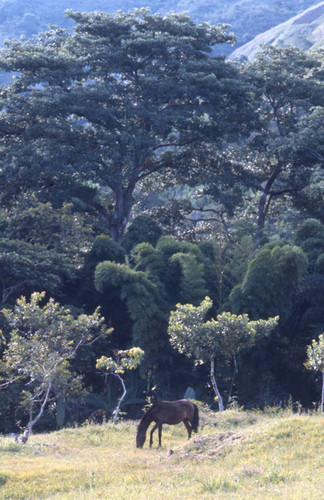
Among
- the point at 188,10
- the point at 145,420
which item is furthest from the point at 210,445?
the point at 188,10

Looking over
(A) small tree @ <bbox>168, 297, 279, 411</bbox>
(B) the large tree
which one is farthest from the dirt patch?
(B) the large tree

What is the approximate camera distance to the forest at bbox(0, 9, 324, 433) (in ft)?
58.3

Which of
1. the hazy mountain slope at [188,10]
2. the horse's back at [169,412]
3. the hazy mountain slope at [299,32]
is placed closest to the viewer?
the horse's back at [169,412]

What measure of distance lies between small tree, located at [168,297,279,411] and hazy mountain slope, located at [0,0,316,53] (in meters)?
126

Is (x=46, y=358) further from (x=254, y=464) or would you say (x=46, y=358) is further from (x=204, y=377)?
(x=204, y=377)

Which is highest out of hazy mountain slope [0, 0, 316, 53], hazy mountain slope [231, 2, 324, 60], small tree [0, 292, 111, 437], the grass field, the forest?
hazy mountain slope [0, 0, 316, 53]

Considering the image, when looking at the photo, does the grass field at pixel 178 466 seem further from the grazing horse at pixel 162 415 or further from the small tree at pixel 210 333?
the small tree at pixel 210 333

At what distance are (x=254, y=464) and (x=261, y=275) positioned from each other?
28.7 feet

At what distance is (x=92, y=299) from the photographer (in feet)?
66.3

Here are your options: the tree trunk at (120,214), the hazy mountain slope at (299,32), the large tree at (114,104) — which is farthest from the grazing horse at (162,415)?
the hazy mountain slope at (299,32)

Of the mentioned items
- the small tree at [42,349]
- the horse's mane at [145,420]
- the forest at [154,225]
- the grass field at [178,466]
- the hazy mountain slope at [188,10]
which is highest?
the hazy mountain slope at [188,10]

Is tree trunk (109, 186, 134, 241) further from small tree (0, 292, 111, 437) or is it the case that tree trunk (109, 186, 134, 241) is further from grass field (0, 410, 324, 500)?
grass field (0, 410, 324, 500)

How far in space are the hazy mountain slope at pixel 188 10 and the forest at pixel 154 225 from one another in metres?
115

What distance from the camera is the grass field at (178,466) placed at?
8.62 metres
